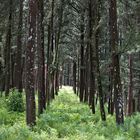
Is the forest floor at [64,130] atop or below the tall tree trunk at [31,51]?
below

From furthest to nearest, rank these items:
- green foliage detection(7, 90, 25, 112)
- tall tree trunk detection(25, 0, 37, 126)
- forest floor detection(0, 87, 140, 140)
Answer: green foliage detection(7, 90, 25, 112), tall tree trunk detection(25, 0, 37, 126), forest floor detection(0, 87, 140, 140)

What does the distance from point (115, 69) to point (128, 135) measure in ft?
10.5

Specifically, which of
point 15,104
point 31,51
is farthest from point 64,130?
point 15,104

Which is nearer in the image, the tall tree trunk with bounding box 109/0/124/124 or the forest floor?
the forest floor

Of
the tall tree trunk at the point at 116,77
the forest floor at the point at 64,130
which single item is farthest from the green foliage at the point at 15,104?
the tall tree trunk at the point at 116,77

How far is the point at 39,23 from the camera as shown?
1958 cm

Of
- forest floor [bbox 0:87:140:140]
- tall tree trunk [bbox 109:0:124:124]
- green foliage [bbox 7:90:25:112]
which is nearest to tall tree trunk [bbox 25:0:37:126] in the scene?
forest floor [bbox 0:87:140:140]

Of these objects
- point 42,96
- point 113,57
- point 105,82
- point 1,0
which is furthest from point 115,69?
point 105,82

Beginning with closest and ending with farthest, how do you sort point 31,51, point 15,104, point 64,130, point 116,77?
1. point 31,51
2. point 64,130
3. point 116,77
4. point 15,104

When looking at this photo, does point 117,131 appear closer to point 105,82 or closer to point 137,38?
point 137,38

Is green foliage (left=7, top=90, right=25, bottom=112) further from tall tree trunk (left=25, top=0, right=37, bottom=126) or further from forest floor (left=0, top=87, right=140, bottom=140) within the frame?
tall tree trunk (left=25, top=0, right=37, bottom=126)

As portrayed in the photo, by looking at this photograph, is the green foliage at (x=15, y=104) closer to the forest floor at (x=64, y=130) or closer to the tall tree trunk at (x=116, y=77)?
the forest floor at (x=64, y=130)

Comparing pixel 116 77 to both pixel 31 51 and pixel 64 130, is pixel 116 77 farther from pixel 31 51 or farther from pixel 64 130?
pixel 31 51

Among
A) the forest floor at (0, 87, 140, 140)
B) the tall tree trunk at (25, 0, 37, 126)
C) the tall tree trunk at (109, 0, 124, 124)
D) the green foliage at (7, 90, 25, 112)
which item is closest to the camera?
the forest floor at (0, 87, 140, 140)
